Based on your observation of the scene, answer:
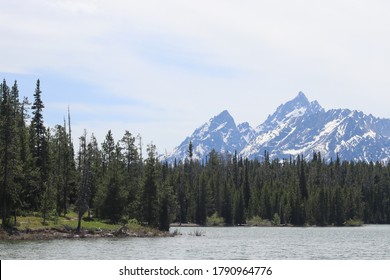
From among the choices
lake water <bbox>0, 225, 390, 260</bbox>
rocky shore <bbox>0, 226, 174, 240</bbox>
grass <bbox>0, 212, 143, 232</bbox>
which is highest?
grass <bbox>0, 212, 143, 232</bbox>

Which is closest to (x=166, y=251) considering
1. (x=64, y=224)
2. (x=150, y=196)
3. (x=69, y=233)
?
(x=69, y=233)

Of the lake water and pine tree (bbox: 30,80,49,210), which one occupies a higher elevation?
pine tree (bbox: 30,80,49,210)

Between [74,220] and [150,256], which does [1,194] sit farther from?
[150,256]

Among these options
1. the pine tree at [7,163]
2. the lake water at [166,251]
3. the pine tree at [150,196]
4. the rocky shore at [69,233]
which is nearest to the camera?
the lake water at [166,251]

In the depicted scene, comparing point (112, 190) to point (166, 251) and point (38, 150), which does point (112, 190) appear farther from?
point (166, 251)

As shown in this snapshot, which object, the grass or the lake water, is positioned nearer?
the lake water

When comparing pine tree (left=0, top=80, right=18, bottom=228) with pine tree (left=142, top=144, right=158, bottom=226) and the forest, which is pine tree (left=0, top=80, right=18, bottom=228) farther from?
pine tree (left=142, top=144, right=158, bottom=226)

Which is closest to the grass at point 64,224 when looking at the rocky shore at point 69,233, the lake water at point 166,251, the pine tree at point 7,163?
the rocky shore at point 69,233

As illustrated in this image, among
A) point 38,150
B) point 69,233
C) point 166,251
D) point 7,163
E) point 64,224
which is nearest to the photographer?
point 166,251

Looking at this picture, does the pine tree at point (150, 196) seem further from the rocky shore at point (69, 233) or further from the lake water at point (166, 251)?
the lake water at point (166, 251)

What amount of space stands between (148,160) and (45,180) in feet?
63.7

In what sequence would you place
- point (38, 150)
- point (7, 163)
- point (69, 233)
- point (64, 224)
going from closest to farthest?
Answer: point (7, 163)
point (69, 233)
point (64, 224)
point (38, 150)

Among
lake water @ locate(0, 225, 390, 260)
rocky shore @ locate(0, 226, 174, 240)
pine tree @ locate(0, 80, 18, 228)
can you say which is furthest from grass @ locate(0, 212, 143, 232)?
lake water @ locate(0, 225, 390, 260)

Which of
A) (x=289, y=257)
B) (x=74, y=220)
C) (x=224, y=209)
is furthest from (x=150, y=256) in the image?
(x=224, y=209)
